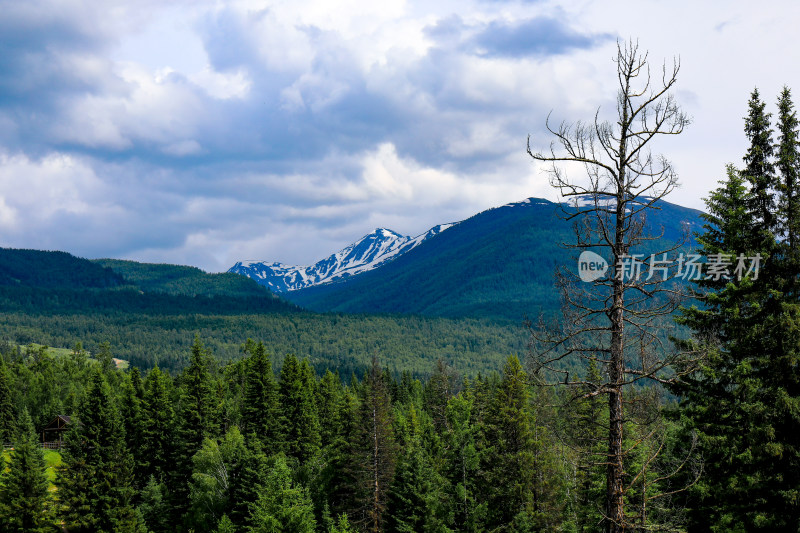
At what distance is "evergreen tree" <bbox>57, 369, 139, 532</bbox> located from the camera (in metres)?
42.0

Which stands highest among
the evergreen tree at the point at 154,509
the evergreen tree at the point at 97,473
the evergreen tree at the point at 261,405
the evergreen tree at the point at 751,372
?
the evergreen tree at the point at 751,372

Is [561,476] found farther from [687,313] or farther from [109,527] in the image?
[109,527]

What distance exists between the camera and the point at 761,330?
700 inches

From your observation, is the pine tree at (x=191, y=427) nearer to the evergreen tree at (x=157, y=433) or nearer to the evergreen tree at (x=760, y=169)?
the evergreen tree at (x=157, y=433)

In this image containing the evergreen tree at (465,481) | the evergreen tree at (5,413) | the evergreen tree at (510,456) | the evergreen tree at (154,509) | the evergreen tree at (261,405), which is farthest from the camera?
the evergreen tree at (5,413)

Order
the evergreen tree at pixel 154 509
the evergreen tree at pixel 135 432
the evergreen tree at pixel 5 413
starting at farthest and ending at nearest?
1. the evergreen tree at pixel 5 413
2. the evergreen tree at pixel 135 432
3. the evergreen tree at pixel 154 509

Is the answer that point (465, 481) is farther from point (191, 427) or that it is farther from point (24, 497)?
point (24, 497)

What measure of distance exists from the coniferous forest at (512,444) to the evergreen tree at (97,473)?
0.45 ft

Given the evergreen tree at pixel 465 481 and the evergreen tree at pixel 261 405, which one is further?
the evergreen tree at pixel 261 405

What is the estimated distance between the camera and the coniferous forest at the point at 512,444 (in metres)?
17.2

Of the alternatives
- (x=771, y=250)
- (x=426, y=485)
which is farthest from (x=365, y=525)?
(x=771, y=250)

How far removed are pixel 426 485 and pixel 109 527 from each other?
23.6 meters

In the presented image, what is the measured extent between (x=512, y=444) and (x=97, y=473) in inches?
1178

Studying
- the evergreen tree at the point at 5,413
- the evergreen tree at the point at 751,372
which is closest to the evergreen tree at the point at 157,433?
the evergreen tree at the point at 5,413
